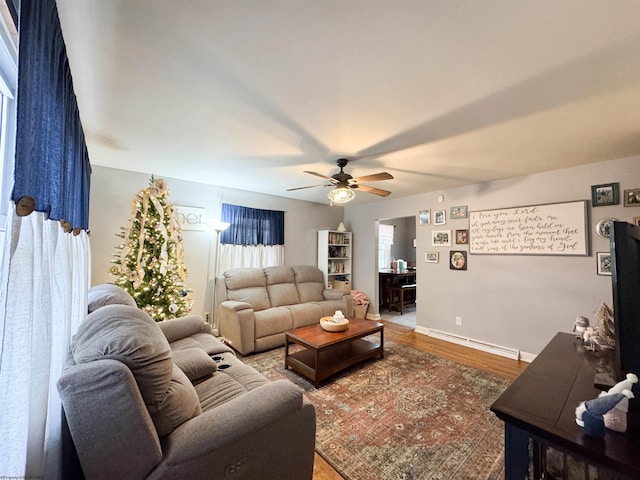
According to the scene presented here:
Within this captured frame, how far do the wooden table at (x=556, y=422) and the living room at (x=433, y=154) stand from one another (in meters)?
1.62

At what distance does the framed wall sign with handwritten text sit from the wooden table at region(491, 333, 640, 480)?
2278mm

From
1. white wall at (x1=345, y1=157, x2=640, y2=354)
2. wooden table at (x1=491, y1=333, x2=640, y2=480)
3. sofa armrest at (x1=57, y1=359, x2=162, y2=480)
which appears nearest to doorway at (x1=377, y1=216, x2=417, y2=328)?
white wall at (x1=345, y1=157, x2=640, y2=354)

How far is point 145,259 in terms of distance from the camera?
273 centimetres

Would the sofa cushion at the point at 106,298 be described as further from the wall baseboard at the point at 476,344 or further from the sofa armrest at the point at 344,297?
the wall baseboard at the point at 476,344

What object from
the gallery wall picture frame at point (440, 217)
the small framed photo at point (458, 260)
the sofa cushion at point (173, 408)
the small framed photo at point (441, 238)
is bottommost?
the sofa cushion at point (173, 408)

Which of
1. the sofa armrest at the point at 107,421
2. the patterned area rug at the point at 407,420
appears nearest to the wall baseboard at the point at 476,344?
the patterned area rug at the point at 407,420

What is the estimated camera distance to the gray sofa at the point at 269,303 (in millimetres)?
3375

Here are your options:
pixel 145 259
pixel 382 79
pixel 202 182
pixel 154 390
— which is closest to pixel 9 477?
pixel 154 390

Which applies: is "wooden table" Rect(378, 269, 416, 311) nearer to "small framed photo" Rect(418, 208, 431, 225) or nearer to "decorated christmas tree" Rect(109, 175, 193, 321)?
"small framed photo" Rect(418, 208, 431, 225)

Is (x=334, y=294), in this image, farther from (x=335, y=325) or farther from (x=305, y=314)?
(x=335, y=325)

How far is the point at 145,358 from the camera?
3.48 ft

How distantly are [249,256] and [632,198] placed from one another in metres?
4.91

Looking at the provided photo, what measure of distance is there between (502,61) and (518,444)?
70.3 inches

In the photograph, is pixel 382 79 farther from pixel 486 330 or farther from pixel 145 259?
pixel 486 330
